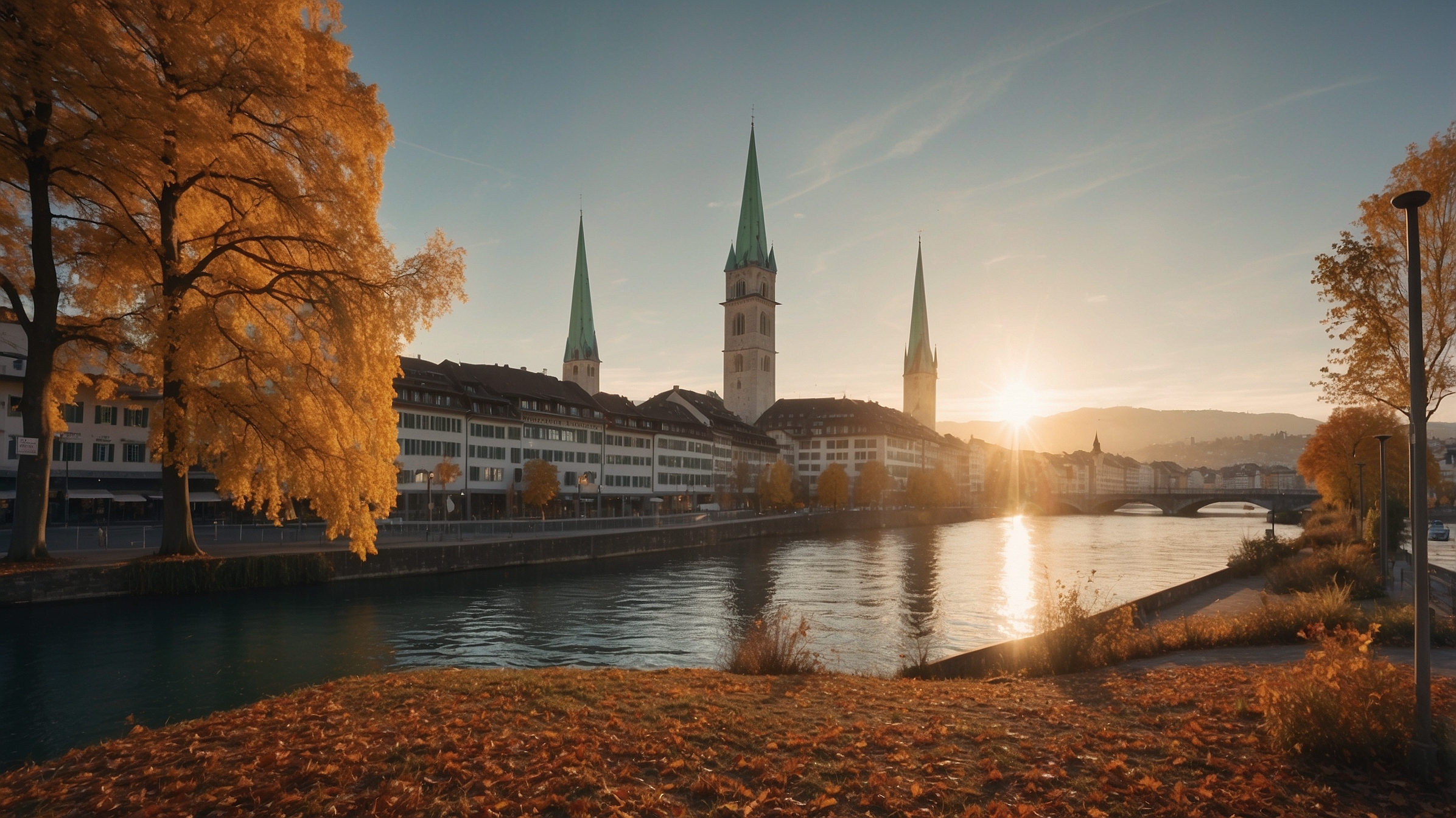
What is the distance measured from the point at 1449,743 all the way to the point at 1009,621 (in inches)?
734

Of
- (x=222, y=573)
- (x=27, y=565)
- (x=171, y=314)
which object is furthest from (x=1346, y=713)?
(x=222, y=573)

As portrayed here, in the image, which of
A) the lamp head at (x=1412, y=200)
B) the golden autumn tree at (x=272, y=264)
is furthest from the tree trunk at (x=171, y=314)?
the lamp head at (x=1412, y=200)

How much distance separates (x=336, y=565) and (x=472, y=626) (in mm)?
9336

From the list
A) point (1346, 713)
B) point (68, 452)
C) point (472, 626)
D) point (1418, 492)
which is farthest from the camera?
point (68, 452)

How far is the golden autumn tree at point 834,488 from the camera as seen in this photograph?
104 meters

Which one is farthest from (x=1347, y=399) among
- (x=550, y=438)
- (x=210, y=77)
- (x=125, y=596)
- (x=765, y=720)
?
(x=550, y=438)

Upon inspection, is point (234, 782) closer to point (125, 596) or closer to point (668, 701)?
point (668, 701)

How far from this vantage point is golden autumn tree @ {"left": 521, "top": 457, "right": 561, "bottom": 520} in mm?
61656

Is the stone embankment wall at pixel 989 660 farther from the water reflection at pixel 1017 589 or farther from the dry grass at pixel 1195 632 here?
the water reflection at pixel 1017 589

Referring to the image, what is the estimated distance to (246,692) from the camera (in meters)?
13.2

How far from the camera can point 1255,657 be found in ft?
39.4

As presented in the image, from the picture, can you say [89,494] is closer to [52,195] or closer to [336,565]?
[336,565]

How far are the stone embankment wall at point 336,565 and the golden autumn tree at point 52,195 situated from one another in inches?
44.5

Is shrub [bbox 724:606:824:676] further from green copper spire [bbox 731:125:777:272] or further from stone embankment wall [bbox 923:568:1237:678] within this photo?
green copper spire [bbox 731:125:777:272]
